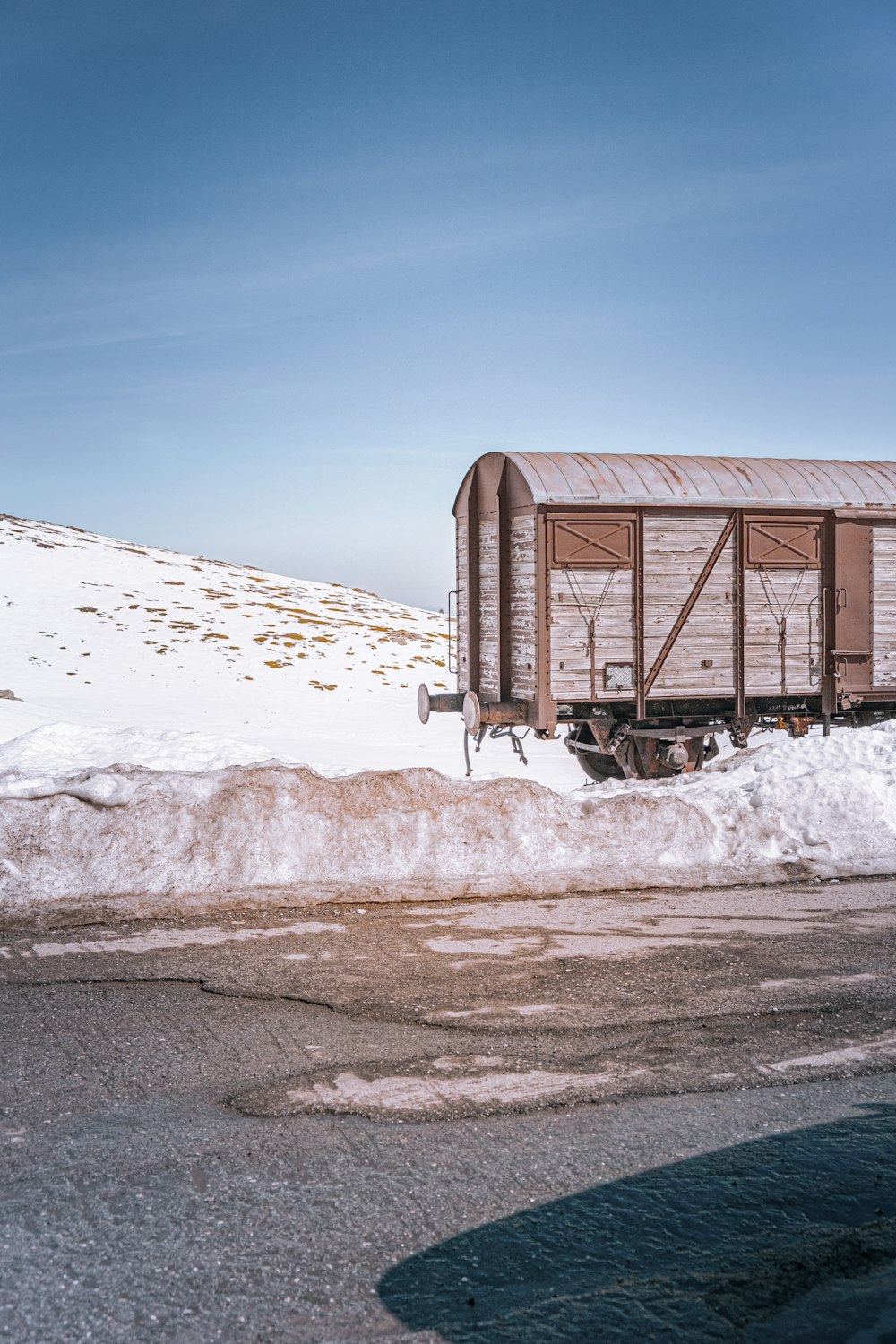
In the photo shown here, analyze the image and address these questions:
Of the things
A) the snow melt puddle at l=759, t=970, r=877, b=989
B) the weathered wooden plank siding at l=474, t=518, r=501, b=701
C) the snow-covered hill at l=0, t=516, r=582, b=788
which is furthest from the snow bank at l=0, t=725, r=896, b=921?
the weathered wooden plank siding at l=474, t=518, r=501, b=701

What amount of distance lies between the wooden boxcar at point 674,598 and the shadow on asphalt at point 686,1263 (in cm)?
922

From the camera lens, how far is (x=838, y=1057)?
503 centimetres

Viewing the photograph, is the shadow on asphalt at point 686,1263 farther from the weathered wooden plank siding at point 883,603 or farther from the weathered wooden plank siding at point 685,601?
the weathered wooden plank siding at point 883,603

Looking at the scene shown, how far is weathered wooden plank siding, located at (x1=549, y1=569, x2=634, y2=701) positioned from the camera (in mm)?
12930

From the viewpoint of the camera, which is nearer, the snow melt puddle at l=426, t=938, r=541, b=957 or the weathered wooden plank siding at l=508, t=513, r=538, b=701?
the snow melt puddle at l=426, t=938, r=541, b=957

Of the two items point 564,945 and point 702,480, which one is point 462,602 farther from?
point 564,945

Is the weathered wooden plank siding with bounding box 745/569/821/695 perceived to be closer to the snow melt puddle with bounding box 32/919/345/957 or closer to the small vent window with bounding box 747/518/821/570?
the small vent window with bounding box 747/518/821/570

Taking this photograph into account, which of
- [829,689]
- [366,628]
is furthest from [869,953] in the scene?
[366,628]

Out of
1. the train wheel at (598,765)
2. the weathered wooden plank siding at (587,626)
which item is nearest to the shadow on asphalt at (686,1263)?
the weathered wooden plank siding at (587,626)

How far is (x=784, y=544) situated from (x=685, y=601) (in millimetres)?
1467

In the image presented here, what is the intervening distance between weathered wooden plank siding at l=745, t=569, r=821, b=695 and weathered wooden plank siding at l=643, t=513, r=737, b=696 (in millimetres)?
239

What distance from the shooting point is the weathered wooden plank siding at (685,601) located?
13.2 meters

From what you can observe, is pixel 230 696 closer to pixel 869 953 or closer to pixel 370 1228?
pixel 869 953

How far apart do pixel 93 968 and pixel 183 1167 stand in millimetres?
2571
